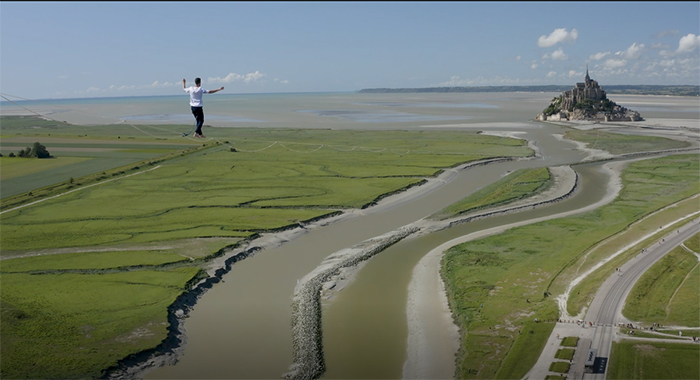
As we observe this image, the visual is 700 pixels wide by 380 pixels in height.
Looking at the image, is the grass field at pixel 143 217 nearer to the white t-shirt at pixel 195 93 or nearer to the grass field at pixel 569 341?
the white t-shirt at pixel 195 93

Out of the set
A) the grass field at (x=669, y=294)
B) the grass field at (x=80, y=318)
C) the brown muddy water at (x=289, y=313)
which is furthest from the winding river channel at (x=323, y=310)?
the grass field at (x=669, y=294)

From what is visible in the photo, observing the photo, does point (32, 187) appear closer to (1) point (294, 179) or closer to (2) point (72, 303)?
(1) point (294, 179)

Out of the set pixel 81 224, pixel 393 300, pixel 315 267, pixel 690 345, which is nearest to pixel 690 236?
pixel 690 345

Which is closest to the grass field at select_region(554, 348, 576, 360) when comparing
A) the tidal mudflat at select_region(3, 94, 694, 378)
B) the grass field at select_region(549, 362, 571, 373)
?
the grass field at select_region(549, 362, 571, 373)

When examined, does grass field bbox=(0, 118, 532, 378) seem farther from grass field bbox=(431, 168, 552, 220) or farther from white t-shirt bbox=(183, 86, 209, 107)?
white t-shirt bbox=(183, 86, 209, 107)

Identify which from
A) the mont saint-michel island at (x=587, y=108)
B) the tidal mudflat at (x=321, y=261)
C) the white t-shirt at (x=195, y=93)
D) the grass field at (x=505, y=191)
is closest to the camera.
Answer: the white t-shirt at (x=195, y=93)

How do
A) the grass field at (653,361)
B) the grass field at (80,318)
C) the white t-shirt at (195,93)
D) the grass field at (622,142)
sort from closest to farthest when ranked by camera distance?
the white t-shirt at (195,93), the grass field at (653,361), the grass field at (80,318), the grass field at (622,142)
